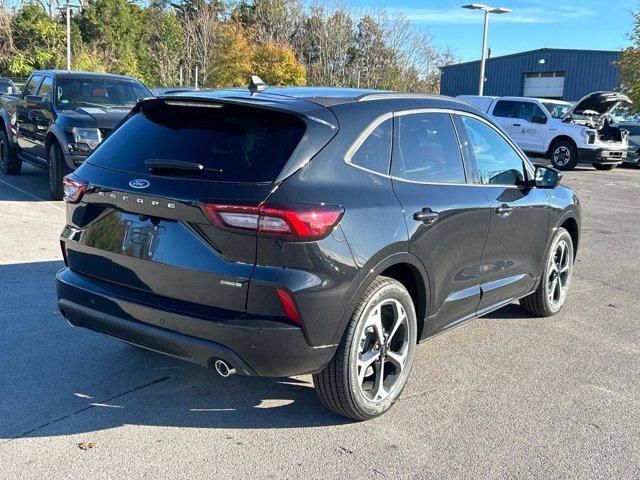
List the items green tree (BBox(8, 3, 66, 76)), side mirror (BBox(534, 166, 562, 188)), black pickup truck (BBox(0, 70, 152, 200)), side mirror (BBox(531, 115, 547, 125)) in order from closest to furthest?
side mirror (BBox(534, 166, 562, 188)), black pickup truck (BBox(0, 70, 152, 200)), side mirror (BBox(531, 115, 547, 125)), green tree (BBox(8, 3, 66, 76))

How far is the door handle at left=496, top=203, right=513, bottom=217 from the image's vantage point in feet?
15.2

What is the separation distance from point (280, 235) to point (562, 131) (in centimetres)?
1858

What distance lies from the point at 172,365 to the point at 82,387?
0.62 metres

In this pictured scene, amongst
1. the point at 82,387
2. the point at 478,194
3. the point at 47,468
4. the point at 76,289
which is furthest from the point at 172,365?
the point at 478,194

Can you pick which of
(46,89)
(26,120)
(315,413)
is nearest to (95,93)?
(46,89)

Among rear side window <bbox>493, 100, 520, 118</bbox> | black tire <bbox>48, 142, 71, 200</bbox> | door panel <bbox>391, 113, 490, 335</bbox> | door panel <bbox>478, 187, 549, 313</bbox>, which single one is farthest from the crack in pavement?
rear side window <bbox>493, 100, 520, 118</bbox>

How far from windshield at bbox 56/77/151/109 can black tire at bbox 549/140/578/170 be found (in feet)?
45.0

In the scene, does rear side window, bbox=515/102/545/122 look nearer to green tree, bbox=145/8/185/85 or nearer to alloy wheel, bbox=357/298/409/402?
alloy wheel, bbox=357/298/409/402

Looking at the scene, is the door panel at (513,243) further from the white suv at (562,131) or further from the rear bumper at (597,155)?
the rear bumper at (597,155)

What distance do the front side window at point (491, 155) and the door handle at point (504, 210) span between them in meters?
0.18

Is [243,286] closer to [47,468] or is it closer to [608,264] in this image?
[47,468]

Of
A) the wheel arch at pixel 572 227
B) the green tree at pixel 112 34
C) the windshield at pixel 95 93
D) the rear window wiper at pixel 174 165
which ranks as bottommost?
the wheel arch at pixel 572 227

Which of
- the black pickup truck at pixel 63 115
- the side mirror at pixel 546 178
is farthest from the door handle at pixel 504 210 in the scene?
the black pickup truck at pixel 63 115

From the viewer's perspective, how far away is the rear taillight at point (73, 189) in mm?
3709
